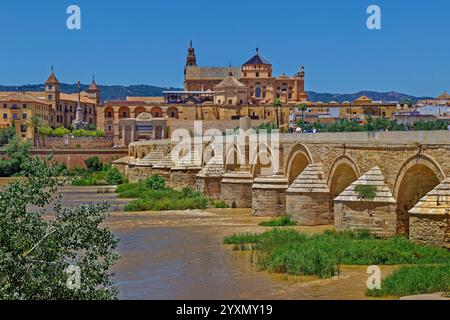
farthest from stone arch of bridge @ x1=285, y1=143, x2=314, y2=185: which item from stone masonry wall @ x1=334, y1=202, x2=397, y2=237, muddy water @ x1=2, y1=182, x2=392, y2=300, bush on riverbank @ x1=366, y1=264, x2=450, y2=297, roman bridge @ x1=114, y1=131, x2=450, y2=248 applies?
bush on riverbank @ x1=366, y1=264, x2=450, y2=297

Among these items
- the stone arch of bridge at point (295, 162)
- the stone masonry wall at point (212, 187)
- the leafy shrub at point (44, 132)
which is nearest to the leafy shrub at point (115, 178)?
the stone masonry wall at point (212, 187)

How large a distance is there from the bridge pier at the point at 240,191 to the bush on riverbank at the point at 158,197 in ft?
4.50

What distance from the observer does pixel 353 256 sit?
775 inches

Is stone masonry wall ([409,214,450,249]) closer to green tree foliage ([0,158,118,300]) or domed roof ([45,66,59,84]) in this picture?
green tree foliage ([0,158,118,300])

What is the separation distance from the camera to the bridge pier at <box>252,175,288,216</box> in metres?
31.6

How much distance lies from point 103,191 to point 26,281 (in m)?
40.0

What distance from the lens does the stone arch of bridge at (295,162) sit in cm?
3135

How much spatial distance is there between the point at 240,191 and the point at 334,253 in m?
16.6

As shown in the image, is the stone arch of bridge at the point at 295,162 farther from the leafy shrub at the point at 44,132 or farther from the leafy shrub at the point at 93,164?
the leafy shrub at the point at 44,132

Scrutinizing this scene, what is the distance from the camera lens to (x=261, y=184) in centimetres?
3222

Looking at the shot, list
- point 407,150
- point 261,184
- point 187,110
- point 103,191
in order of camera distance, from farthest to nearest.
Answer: point 187,110 → point 103,191 → point 261,184 → point 407,150

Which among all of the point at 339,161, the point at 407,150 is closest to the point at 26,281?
the point at 407,150

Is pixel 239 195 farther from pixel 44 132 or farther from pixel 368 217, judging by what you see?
pixel 44 132
